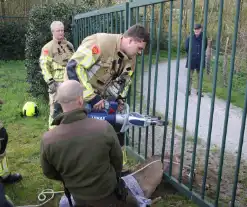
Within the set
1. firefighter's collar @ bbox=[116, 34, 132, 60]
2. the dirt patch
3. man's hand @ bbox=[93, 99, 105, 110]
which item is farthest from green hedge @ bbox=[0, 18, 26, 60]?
man's hand @ bbox=[93, 99, 105, 110]

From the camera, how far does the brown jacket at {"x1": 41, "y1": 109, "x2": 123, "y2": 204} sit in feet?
6.90

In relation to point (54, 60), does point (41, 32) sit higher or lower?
higher

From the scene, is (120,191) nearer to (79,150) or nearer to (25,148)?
(79,150)

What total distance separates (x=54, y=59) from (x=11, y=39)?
10.8 metres

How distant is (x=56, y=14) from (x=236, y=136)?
475 cm

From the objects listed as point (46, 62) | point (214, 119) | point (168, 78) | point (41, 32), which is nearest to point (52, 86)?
point (46, 62)

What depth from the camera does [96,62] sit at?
3.15 m

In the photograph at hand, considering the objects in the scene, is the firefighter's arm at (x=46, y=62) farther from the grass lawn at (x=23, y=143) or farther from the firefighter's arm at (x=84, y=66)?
the firefighter's arm at (x=84, y=66)

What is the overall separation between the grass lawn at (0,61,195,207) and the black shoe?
0.06 meters

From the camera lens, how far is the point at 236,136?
17.1 feet

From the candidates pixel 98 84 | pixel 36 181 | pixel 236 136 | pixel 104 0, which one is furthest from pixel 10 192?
pixel 104 0

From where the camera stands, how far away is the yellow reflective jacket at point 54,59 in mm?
4902

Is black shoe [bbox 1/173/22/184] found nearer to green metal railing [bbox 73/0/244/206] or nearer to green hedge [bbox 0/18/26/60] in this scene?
green metal railing [bbox 73/0/244/206]

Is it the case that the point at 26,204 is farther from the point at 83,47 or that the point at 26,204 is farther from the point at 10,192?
the point at 83,47
